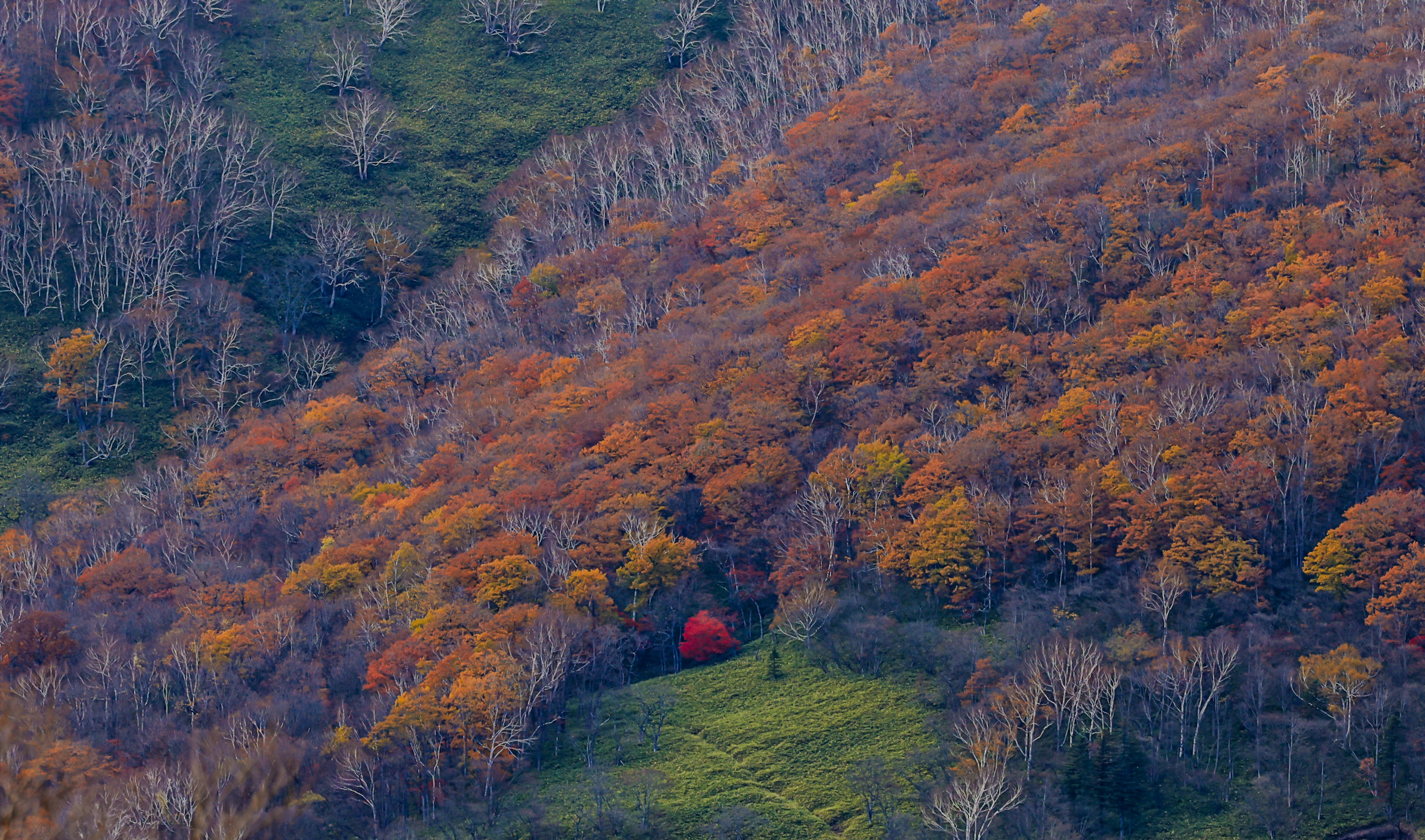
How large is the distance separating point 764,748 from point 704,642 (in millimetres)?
10567

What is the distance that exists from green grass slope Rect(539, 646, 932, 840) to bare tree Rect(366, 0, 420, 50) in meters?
111

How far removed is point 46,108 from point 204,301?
31.0 m

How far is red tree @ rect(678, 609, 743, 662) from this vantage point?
7300cm

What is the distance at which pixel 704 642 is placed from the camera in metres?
73.0

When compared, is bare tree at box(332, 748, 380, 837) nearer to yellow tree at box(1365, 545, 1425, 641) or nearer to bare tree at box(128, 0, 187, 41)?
yellow tree at box(1365, 545, 1425, 641)

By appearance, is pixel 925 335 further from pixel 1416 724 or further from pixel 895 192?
pixel 1416 724

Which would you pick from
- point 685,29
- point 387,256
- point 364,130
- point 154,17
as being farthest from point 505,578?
point 685,29

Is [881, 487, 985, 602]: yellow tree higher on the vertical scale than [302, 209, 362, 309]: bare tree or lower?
lower

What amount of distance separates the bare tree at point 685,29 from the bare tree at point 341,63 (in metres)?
34.8

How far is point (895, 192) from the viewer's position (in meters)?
117

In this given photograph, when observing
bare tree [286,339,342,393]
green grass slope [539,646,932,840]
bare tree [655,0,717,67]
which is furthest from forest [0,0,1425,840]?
bare tree [655,0,717,67]

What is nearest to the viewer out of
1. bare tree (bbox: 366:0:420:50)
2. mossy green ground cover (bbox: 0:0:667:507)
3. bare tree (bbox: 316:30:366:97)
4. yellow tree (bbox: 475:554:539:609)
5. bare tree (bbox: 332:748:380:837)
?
bare tree (bbox: 332:748:380:837)

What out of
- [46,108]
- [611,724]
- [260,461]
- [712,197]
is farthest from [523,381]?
[46,108]

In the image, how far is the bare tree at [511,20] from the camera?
532ft
